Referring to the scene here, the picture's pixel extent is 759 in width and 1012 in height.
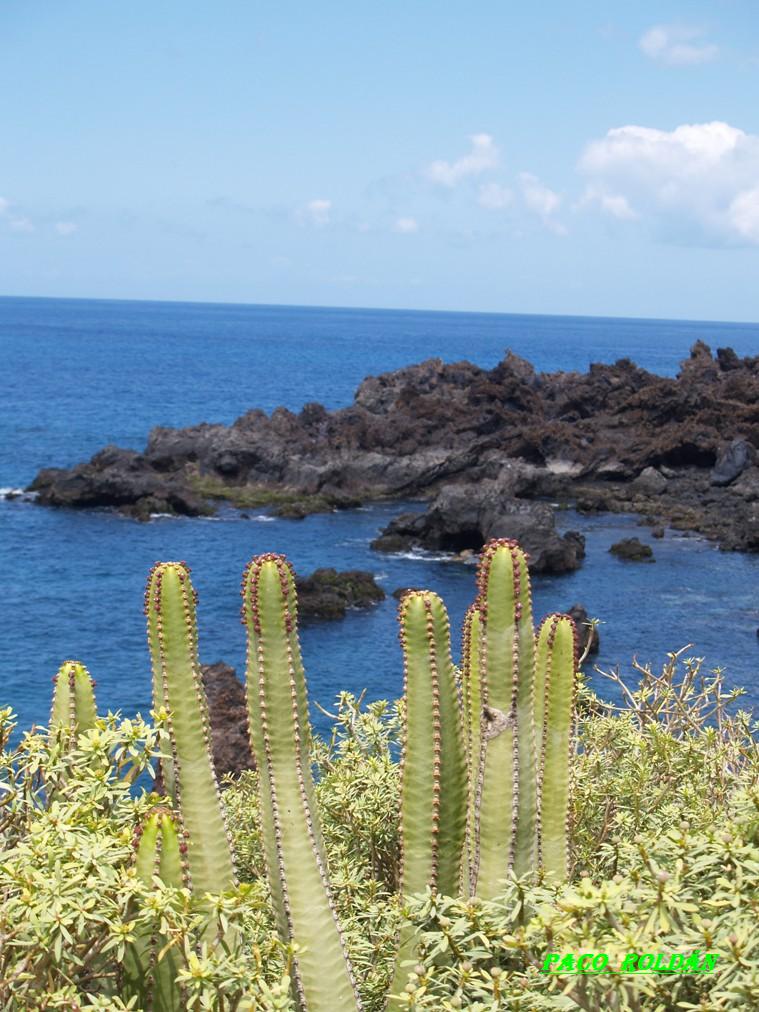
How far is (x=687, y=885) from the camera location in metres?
6.50

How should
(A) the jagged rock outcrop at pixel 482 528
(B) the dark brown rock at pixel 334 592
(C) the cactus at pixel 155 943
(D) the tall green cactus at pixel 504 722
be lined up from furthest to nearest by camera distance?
(A) the jagged rock outcrop at pixel 482 528 < (B) the dark brown rock at pixel 334 592 < (D) the tall green cactus at pixel 504 722 < (C) the cactus at pixel 155 943

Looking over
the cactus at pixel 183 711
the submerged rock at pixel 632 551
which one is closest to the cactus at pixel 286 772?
the cactus at pixel 183 711

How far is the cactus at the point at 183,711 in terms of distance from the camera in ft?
26.9

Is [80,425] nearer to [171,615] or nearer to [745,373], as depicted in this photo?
[745,373]

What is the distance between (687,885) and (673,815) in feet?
9.28

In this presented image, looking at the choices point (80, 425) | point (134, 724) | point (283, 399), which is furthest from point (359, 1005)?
point (283, 399)

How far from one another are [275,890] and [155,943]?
4.28 ft

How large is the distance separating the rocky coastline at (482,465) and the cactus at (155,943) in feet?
141

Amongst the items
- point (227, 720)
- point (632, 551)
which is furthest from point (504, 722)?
point (632, 551)

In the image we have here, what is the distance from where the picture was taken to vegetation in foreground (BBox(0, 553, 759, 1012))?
18.7 feet

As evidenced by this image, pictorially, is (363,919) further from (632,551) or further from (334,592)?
(632,551)

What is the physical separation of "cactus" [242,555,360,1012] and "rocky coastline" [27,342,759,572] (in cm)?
4197

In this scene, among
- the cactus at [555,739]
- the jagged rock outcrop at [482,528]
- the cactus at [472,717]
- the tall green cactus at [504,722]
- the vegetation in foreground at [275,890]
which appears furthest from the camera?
the jagged rock outcrop at [482,528]

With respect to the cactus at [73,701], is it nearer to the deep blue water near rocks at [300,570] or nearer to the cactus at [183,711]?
the cactus at [183,711]
